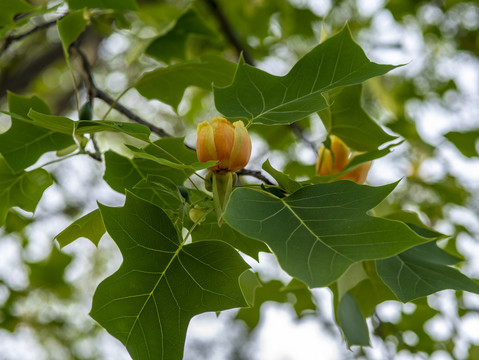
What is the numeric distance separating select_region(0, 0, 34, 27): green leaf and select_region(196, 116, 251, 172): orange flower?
0.62 m

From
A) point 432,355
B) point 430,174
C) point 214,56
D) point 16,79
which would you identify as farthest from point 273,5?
point 432,355

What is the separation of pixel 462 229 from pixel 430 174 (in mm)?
350

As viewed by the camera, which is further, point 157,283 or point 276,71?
point 276,71

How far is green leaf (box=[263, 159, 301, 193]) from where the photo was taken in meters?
0.64

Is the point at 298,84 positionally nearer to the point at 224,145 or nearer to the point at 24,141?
the point at 224,145

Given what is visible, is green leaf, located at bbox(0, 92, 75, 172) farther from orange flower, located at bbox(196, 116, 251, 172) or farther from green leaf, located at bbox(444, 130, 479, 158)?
green leaf, located at bbox(444, 130, 479, 158)

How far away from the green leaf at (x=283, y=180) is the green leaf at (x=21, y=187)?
16.0 inches

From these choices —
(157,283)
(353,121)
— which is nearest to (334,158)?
(353,121)

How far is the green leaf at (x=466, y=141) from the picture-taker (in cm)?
173

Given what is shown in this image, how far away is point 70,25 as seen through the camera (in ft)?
3.06

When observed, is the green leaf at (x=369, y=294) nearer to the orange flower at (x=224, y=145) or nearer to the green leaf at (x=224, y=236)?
the green leaf at (x=224, y=236)

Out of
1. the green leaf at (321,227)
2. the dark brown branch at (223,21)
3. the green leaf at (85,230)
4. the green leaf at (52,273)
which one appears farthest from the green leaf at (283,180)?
the green leaf at (52,273)

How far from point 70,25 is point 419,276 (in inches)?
29.9

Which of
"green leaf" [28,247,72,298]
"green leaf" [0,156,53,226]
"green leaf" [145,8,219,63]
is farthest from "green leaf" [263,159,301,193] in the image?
"green leaf" [28,247,72,298]
